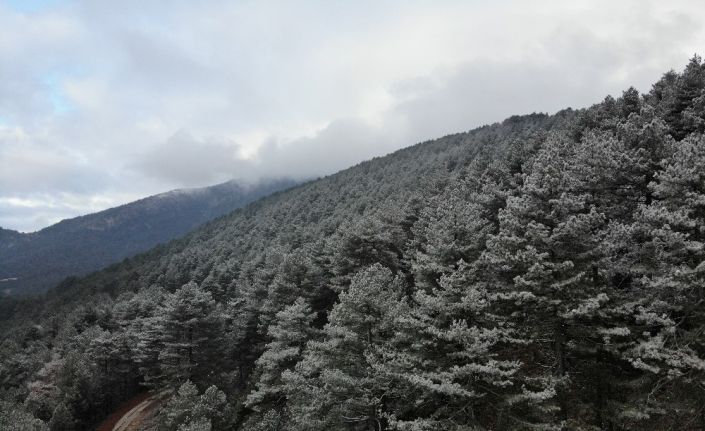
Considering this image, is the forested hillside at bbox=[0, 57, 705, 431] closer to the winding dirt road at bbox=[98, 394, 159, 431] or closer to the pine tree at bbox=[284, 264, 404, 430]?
the pine tree at bbox=[284, 264, 404, 430]

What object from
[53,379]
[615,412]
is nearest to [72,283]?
[53,379]

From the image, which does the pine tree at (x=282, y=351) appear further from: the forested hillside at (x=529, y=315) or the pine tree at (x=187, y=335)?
the pine tree at (x=187, y=335)

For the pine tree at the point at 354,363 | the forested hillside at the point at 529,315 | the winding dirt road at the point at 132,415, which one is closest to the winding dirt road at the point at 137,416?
the winding dirt road at the point at 132,415

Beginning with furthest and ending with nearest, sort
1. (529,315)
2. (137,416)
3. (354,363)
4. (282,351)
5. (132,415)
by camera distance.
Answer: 1. (132,415)
2. (137,416)
3. (282,351)
4. (354,363)
5. (529,315)

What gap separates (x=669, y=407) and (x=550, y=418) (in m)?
3.71

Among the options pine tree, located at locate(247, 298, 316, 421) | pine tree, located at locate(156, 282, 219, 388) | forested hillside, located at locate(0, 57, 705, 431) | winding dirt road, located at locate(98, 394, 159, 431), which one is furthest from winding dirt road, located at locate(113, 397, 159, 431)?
pine tree, located at locate(247, 298, 316, 421)

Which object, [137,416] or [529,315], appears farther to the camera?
[137,416]

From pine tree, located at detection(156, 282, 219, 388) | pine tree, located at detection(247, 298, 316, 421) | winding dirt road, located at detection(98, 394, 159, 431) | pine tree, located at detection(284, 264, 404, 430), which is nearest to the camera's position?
pine tree, located at detection(284, 264, 404, 430)

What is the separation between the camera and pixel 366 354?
19047 mm

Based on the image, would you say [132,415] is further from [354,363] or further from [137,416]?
[354,363]

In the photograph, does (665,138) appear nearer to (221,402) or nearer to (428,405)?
→ (428,405)

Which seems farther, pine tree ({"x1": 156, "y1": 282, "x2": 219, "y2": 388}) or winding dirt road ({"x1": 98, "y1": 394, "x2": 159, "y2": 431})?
winding dirt road ({"x1": 98, "y1": 394, "x2": 159, "y2": 431})

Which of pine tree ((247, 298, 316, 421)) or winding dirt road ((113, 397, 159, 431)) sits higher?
pine tree ((247, 298, 316, 421))

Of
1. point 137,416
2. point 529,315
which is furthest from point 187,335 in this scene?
point 529,315
